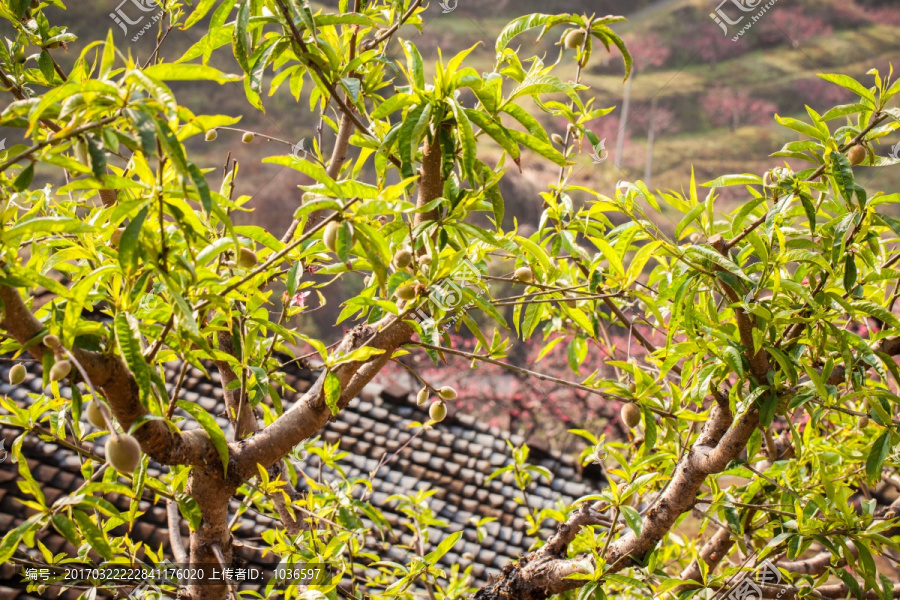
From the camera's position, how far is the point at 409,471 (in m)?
2.60

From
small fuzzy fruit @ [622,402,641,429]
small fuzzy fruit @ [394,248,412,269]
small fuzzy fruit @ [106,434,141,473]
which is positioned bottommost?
small fuzzy fruit @ [622,402,641,429]

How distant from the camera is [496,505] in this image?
2504 millimetres

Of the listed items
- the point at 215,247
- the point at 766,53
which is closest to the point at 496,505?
the point at 215,247

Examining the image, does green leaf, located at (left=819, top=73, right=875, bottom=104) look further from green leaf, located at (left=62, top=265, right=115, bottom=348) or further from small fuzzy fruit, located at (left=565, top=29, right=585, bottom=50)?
green leaf, located at (left=62, top=265, right=115, bottom=348)

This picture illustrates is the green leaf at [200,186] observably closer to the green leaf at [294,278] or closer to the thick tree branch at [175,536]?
the green leaf at [294,278]

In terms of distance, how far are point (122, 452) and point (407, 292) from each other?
13.0 inches

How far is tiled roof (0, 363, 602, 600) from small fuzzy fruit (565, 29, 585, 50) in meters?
1.57

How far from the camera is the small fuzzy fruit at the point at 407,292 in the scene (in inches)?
28.5

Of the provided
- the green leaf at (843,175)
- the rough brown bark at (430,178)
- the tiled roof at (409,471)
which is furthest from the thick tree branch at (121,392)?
the tiled roof at (409,471)

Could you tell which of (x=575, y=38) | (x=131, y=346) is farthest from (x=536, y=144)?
(x=131, y=346)

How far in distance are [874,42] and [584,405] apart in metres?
4.54

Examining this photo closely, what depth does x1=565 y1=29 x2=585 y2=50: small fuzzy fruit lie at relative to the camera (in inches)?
35.7

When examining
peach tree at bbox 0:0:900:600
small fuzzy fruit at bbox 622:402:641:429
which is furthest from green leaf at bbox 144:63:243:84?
small fuzzy fruit at bbox 622:402:641:429

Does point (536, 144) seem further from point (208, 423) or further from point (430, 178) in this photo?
point (208, 423)
